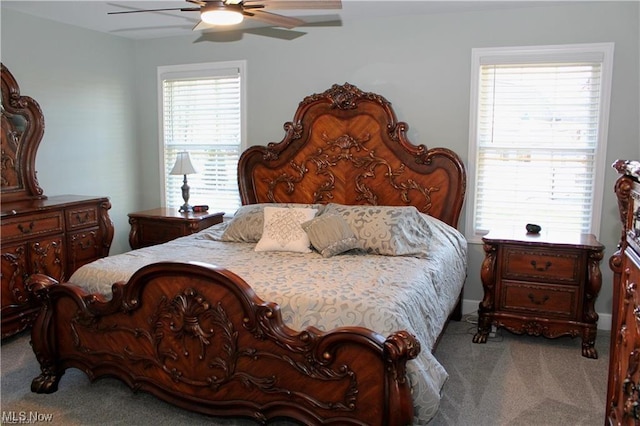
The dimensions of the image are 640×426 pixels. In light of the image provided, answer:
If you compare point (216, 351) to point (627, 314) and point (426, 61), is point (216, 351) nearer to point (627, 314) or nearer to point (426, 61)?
point (627, 314)

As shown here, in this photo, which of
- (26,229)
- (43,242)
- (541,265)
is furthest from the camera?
(43,242)

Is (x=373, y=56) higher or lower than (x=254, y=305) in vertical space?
higher

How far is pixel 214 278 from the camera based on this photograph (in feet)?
8.13

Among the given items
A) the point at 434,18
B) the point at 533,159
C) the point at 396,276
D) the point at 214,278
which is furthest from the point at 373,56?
the point at 214,278

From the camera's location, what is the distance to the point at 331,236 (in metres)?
3.46

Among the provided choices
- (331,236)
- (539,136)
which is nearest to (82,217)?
(331,236)

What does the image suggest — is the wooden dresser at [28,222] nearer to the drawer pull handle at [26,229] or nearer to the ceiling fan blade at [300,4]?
the drawer pull handle at [26,229]

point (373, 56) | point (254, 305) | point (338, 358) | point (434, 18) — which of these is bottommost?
point (338, 358)

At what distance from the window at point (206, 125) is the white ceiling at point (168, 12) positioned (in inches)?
17.1

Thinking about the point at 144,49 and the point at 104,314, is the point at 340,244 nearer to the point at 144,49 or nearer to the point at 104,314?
the point at 104,314

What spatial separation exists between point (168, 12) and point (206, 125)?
117 cm

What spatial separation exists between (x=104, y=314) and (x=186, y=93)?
112 inches

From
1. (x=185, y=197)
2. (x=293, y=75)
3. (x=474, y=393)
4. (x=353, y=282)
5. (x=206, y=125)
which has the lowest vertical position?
(x=474, y=393)

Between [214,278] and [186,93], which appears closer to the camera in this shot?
[214,278]
